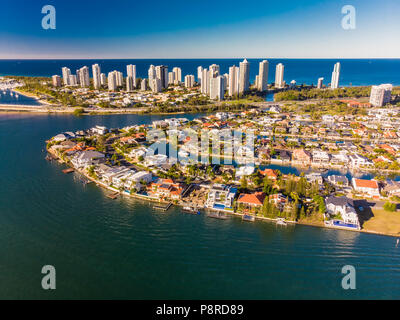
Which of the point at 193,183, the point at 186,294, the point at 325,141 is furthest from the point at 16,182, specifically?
the point at 325,141

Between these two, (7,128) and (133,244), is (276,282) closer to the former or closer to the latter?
(133,244)

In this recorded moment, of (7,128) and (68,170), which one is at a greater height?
(7,128)

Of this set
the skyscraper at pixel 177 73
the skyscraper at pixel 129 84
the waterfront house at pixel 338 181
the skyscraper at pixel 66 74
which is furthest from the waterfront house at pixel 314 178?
the skyscraper at pixel 66 74

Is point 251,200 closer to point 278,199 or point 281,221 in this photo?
point 278,199

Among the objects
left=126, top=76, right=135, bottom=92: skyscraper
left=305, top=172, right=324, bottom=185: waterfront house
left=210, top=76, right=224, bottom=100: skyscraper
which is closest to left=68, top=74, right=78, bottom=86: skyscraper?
left=126, top=76, right=135, bottom=92: skyscraper

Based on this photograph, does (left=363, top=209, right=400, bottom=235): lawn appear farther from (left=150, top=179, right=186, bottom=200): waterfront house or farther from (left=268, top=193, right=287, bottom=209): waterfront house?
(left=150, top=179, right=186, bottom=200): waterfront house

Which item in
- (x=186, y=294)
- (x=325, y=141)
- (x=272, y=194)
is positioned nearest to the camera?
(x=186, y=294)
